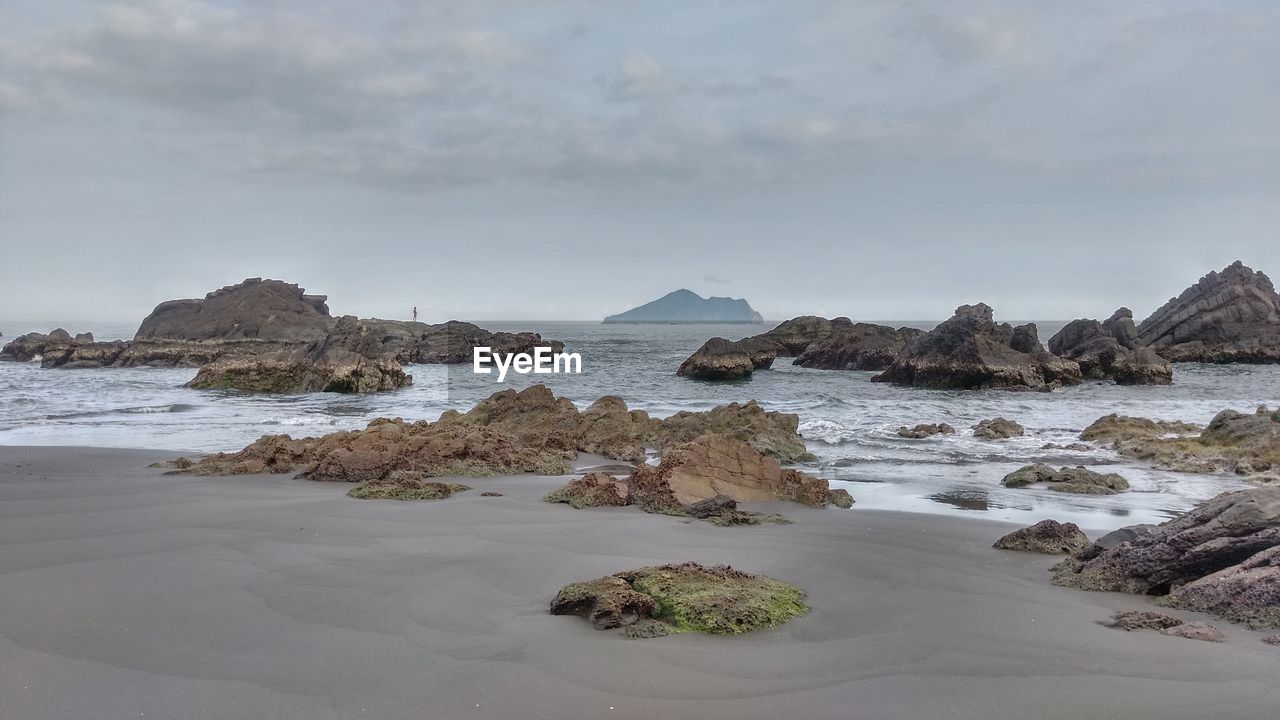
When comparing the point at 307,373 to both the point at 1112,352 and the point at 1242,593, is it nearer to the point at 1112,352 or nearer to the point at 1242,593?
the point at 1242,593

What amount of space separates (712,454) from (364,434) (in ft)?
17.3

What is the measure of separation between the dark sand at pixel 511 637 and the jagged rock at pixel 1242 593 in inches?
8.6

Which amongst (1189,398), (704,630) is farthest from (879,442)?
(1189,398)

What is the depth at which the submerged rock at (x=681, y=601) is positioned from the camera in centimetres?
407

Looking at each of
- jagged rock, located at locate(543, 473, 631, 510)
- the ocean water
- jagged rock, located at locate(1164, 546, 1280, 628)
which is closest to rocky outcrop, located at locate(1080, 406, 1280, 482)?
the ocean water

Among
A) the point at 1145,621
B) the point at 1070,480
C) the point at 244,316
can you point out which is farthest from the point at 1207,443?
the point at 244,316

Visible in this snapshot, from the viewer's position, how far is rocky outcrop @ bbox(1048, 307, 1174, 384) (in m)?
36.1

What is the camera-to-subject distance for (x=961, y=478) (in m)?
11.1

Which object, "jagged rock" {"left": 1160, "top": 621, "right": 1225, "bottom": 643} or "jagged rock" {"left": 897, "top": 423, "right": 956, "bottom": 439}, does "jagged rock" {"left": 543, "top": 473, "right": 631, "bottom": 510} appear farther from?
"jagged rock" {"left": 897, "top": 423, "right": 956, "bottom": 439}

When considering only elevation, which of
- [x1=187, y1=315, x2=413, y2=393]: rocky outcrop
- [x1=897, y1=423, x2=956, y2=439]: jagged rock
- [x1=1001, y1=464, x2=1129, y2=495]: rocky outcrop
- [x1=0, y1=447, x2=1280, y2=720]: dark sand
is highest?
[x1=187, y1=315, x2=413, y2=393]: rocky outcrop

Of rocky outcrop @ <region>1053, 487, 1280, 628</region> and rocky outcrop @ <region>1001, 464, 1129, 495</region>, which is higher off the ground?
rocky outcrop @ <region>1053, 487, 1280, 628</region>

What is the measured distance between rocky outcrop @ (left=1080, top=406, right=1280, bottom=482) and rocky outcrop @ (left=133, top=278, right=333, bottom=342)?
65.7 metres

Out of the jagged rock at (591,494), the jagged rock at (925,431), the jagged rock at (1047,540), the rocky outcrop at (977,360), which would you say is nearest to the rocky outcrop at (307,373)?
the jagged rock at (925,431)

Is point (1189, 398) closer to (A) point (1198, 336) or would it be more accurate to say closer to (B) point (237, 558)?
(B) point (237, 558)
